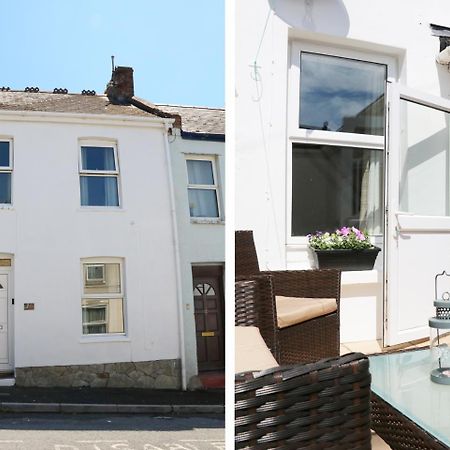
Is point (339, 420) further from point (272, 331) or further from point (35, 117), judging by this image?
point (35, 117)

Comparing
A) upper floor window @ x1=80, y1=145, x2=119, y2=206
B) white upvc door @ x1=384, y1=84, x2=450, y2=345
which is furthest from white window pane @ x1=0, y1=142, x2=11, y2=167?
white upvc door @ x1=384, y1=84, x2=450, y2=345

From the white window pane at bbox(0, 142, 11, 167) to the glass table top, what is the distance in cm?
110

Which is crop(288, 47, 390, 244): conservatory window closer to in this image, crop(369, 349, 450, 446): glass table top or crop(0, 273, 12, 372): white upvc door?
crop(369, 349, 450, 446): glass table top

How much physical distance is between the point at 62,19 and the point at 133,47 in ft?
0.54

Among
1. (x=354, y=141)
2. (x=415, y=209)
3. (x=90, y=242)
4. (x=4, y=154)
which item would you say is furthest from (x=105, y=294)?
(x=415, y=209)

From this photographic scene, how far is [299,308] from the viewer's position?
188 centimetres

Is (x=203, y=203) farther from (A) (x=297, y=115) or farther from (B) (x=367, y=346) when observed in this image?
(B) (x=367, y=346)

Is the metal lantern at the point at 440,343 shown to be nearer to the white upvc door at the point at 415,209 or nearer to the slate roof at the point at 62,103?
the white upvc door at the point at 415,209

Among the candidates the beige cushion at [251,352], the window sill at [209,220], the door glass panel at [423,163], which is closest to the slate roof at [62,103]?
the window sill at [209,220]

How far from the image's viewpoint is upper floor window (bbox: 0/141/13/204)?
3.46 feet

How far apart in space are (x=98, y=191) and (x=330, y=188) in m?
1.04

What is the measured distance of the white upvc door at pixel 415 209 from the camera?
7.05 ft

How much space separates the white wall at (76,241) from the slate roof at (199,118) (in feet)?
0.20

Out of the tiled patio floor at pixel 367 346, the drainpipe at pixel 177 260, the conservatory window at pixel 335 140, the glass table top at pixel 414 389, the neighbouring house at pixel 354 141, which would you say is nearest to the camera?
the drainpipe at pixel 177 260
